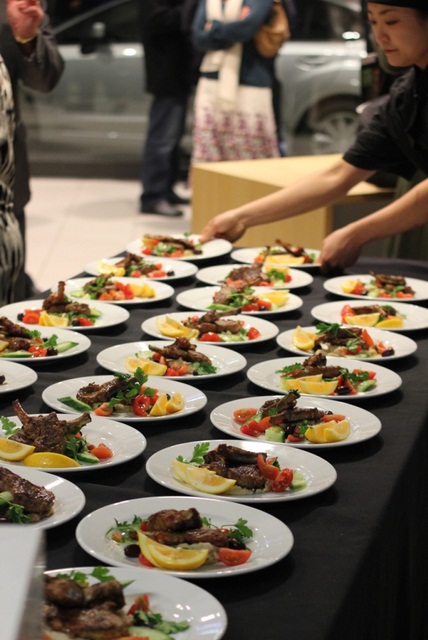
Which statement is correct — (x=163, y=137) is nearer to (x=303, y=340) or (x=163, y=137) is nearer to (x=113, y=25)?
(x=113, y=25)

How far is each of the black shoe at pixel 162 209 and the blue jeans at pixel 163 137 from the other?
0.15 m

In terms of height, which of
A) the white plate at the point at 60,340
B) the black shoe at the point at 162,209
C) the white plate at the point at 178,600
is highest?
the white plate at the point at 178,600

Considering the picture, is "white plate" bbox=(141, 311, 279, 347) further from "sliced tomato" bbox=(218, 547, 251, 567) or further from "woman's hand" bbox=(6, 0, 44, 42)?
"woman's hand" bbox=(6, 0, 44, 42)

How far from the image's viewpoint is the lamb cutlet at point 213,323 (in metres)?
2.39

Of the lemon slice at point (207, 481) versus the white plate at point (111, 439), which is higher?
the lemon slice at point (207, 481)

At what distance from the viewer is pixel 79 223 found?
7211mm

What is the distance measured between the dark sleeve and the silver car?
461 cm

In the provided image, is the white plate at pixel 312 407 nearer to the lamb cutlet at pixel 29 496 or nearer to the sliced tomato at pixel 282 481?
the sliced tomato at pixel 282 481

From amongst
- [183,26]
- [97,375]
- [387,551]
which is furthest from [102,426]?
[183,26]

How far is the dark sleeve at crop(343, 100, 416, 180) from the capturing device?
3.24 metres

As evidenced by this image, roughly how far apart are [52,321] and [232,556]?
1216 millimetres

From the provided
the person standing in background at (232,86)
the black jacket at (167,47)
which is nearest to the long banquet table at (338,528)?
the person standing in background at (232,86)

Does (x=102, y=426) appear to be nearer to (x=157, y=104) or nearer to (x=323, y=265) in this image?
(x=323, y=265)

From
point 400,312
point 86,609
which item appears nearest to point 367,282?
point 400,312
